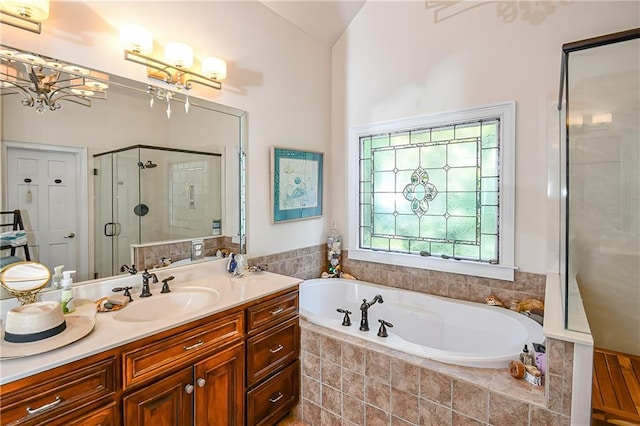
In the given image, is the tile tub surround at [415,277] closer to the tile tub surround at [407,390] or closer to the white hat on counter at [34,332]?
the tile tub surround at [407,390]

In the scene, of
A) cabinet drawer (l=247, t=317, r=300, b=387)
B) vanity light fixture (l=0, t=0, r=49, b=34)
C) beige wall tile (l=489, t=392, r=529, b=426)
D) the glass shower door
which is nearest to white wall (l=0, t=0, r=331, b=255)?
vanity light fixture (l=0, t=0, r=49, b=34)

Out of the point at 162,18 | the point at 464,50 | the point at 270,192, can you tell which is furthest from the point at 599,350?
the point at 162,18

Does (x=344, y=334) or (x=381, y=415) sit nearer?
(x=381, y=415)

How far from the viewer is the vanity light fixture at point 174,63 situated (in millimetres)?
1756

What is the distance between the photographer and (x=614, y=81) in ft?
6.66

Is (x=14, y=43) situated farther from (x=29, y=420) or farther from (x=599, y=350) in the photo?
(x=599, y=350)

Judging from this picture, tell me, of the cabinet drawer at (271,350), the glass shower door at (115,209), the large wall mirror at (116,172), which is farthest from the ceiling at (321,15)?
the cabinet drawer at (271,350)

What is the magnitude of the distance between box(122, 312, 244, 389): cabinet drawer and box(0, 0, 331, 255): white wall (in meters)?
0.96

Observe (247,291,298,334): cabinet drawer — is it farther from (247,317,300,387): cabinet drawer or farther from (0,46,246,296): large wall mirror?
(0,46,246,296): large wall mirror

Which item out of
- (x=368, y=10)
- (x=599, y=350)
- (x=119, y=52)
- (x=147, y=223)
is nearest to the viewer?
(x=119, y=52)

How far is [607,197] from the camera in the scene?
2.11 m

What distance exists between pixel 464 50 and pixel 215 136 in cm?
206

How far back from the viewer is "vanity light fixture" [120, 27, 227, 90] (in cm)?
176

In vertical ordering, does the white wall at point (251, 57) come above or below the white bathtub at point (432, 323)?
above
